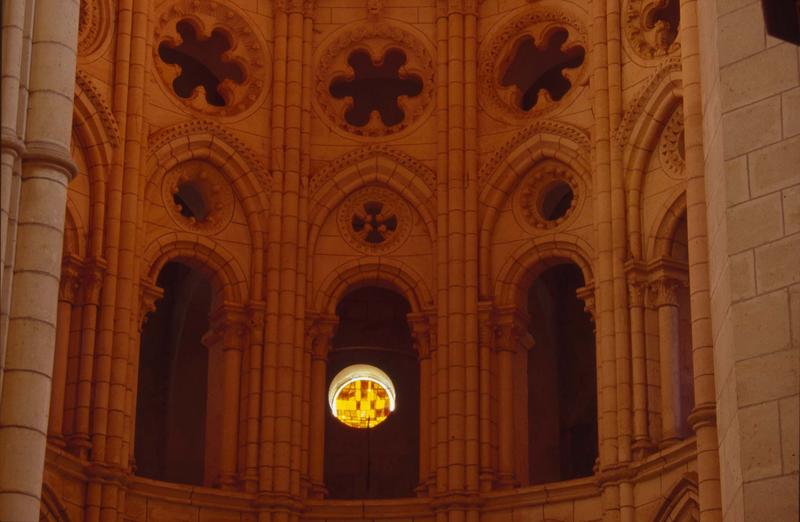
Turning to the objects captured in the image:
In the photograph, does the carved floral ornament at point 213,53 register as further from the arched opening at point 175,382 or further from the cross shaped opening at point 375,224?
the arched opening at point 175,382

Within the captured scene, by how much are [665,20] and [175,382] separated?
29.7 feet

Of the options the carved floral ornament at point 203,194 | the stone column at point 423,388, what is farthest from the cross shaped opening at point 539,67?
the carved floral ornament at point 203,194

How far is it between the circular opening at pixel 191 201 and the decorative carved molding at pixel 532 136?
151 inches

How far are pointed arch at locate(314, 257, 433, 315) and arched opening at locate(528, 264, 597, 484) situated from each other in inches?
113

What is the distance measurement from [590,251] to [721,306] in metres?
10.1

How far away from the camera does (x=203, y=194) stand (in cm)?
3312

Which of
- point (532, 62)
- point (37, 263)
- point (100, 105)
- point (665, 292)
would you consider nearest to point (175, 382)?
point (100, 105)

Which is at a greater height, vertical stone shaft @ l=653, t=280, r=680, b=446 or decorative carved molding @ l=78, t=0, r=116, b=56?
decorative carved molding @ l=78, t=0, r=116, b=56

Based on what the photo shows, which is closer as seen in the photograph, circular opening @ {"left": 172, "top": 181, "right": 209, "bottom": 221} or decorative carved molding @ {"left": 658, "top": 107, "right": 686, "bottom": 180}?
decorative carved molding @ {"left": 658, "top": 107, "right": 686, "bottom": 180}

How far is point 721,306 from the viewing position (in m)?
21.8

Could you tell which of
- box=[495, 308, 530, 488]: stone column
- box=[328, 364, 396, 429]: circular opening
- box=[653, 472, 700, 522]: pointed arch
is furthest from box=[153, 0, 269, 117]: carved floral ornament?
box=[653, 472, 700, 522]: pointed arch

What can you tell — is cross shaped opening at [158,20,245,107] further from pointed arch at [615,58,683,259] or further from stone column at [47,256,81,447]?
pointed arch at [615,58,683,259]

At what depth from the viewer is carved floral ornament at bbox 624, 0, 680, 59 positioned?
103 feet

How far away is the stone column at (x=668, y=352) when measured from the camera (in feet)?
98.2
